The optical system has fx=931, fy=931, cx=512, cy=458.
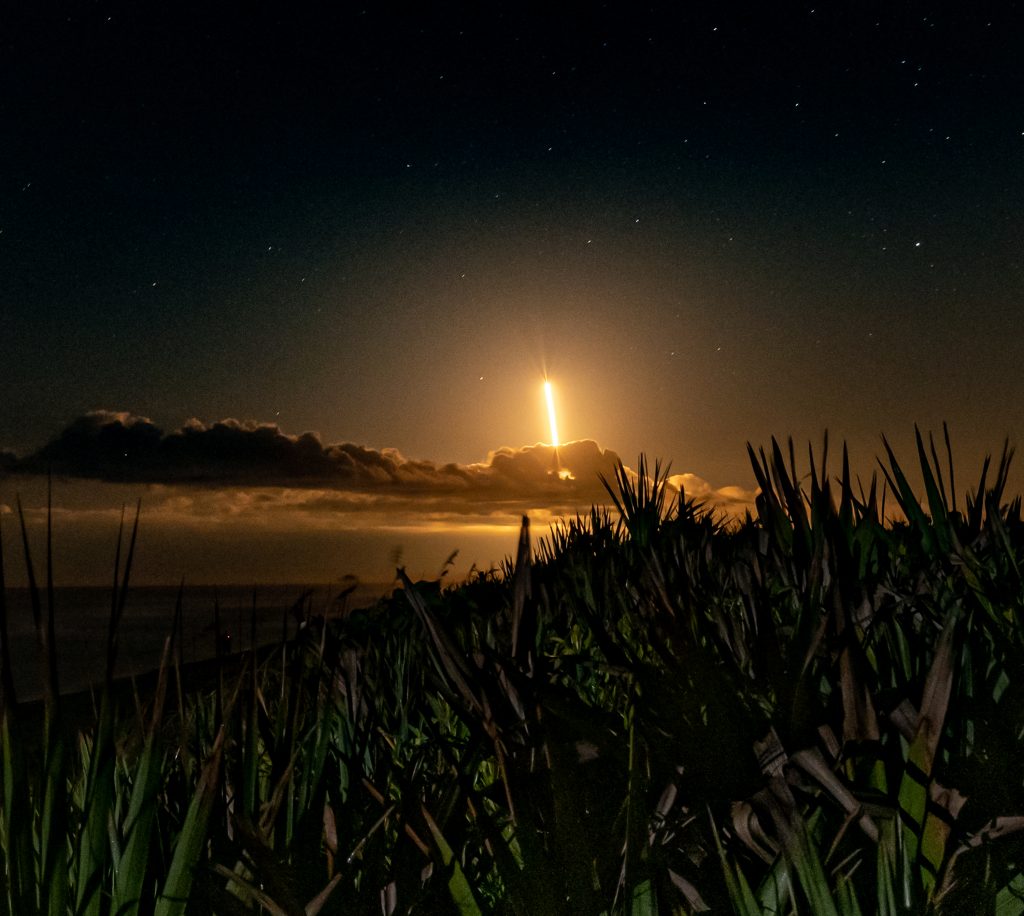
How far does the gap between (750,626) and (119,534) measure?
3.31ft

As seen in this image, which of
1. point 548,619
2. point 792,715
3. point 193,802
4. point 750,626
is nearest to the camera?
point 193,802

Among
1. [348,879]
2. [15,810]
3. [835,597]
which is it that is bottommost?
[348,879]

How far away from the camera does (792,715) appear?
3.58 feet

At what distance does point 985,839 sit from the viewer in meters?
0.98

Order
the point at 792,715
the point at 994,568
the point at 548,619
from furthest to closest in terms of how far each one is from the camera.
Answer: the point at 548,619
the point at 994,568
the point at 792,715

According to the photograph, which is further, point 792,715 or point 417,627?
point 417,627

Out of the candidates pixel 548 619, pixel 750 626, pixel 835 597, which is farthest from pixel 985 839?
pixel 548 619

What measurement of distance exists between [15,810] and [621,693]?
99cm

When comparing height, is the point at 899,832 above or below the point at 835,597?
below

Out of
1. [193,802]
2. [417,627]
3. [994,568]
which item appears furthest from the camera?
[417,627]

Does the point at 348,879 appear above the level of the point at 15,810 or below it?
below

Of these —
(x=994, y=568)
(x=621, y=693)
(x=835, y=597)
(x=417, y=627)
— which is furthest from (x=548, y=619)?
(x=835, y=597)

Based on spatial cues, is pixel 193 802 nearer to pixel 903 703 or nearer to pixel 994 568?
pixel 903 703

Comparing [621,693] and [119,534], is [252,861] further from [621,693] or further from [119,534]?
[621,693]
